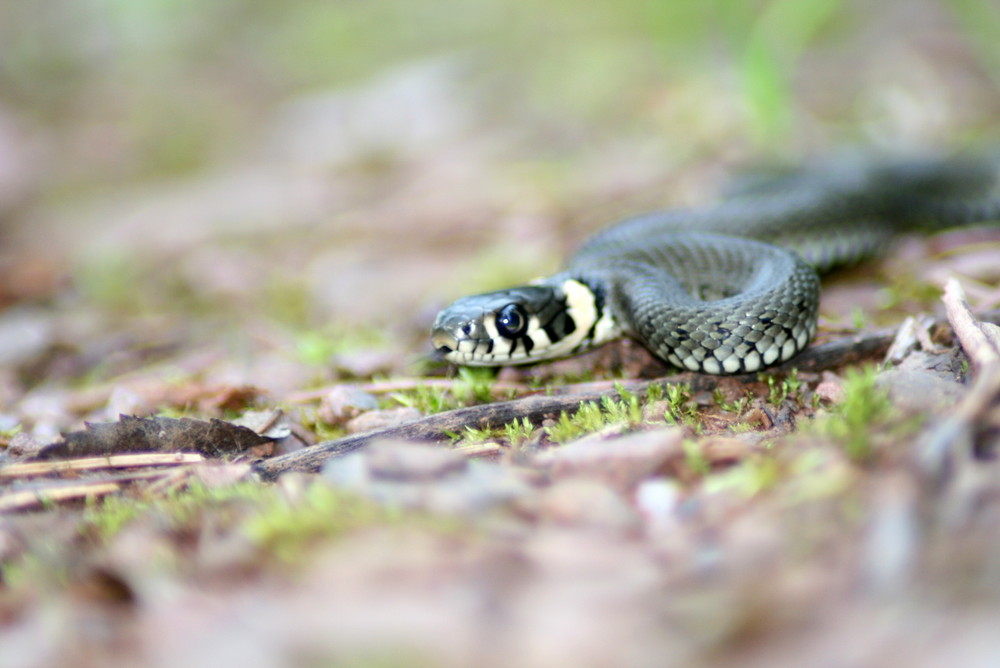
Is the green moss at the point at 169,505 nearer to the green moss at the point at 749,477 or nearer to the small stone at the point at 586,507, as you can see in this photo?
the small stone at the point at 586,507

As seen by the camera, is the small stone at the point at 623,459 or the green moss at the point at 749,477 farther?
the small stone at the point at 623,459

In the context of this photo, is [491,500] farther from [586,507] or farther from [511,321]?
[511,321]

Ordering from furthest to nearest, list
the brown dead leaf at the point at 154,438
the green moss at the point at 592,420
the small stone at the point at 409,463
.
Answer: the brown dead leaf at the point at 154,438 < the green moss at the point at 592,420 < the small stone at the point at 409,463

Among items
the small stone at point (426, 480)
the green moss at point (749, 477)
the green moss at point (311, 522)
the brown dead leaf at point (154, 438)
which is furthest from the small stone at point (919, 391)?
the brown dead leaf at point (154, 438)

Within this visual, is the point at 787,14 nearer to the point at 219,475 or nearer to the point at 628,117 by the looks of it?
the point at 628,117

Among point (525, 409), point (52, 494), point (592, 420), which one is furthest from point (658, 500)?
point (52, 494)
